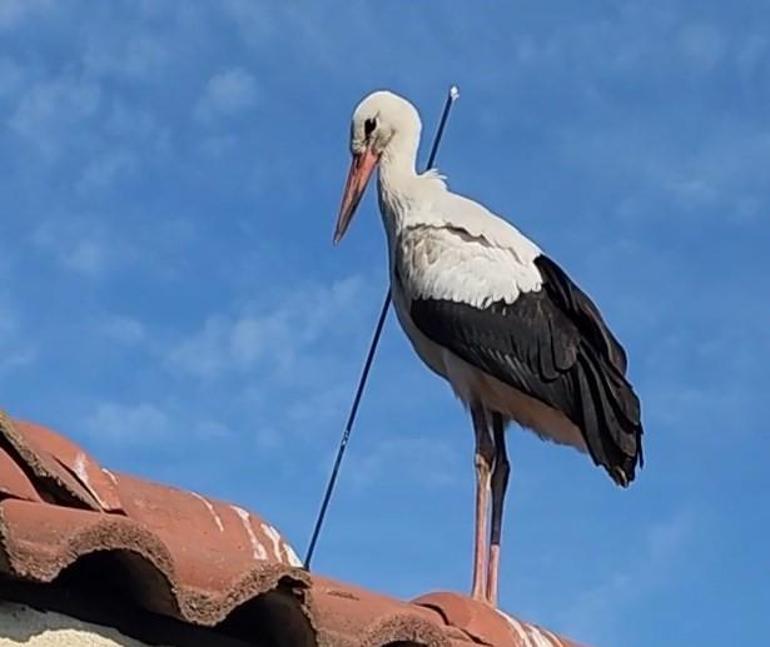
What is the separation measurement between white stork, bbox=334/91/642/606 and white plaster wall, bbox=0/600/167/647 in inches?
135

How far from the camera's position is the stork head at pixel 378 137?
25.1 feet

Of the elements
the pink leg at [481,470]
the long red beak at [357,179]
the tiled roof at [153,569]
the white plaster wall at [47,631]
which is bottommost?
the white plaster wall at [47,631]

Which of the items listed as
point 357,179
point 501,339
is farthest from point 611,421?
point 357,179

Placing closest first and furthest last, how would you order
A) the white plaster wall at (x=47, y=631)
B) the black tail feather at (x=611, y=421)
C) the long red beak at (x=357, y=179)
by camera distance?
the white plaster wall at (x=47, y=631) < the black tail feather at (x=611, y=421) < the long red beak at (x=357, y=179)

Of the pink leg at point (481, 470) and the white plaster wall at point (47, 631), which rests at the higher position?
the pink leg at point (481, 470)

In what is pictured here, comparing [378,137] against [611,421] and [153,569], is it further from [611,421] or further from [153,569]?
[153,569]

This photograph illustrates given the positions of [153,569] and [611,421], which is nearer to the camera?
[153,569]

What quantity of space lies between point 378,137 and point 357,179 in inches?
7.4

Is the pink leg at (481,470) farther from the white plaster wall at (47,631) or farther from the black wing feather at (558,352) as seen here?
the white plaster wall at (47,631)

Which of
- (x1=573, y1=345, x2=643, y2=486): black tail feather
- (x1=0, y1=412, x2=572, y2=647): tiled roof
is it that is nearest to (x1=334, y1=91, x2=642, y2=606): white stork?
(x1=573, y1=345, x2=643, y2=486): black tail feather

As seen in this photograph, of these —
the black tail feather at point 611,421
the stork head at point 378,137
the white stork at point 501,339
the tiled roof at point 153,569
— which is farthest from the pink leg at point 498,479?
the tiled roof at point 153,569

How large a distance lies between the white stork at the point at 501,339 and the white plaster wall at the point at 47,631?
342 cm

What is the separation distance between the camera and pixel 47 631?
3082 millimetres

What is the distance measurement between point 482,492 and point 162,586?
150 inches
